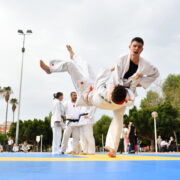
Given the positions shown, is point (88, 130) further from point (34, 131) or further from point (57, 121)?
point (34, 131)

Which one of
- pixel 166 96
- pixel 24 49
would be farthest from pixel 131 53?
pixel 166 96

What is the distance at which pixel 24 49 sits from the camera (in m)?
23.9

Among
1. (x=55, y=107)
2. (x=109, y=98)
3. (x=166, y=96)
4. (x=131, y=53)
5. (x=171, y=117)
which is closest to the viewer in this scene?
(x=109, y=98)

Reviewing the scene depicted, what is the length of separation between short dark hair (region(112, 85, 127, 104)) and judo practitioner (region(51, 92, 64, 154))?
159 inches

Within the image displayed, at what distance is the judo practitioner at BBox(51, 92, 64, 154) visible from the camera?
795 cm

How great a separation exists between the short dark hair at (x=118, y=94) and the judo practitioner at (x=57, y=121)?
403 cm

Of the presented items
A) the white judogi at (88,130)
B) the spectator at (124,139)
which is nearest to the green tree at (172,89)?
the spectator at (124,139)

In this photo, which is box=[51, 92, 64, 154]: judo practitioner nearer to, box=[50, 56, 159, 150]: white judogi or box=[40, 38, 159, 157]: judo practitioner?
box=[50, 56, 159, 150]: white judogi

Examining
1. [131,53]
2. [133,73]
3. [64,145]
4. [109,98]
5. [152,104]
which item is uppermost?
[152,104]

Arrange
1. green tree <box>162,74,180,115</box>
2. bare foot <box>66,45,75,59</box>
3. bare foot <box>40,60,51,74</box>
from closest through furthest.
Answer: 1. bare foot <box>40,60,51,74</box>
2. bare foot <box>66,45,75,59</box>
3. green tree <box>162,74,180,115</box>

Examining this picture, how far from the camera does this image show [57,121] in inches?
313

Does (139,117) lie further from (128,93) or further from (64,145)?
(128,93)

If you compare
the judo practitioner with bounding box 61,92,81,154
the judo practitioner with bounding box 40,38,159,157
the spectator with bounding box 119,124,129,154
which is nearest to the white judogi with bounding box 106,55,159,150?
→ the judo practitioner with bounding box 40,38,159,157

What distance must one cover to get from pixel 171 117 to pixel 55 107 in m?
30.2
